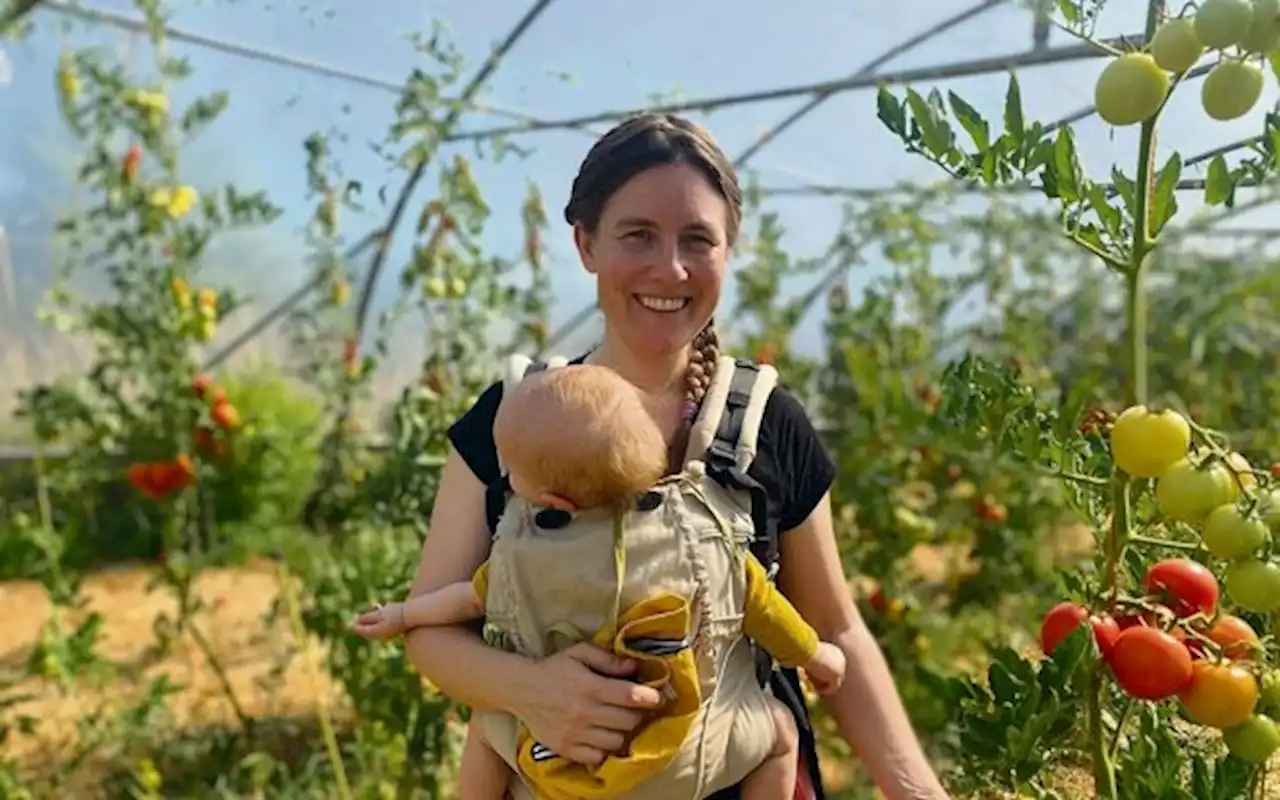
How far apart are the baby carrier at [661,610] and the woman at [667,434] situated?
24mm

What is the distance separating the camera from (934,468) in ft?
10.2

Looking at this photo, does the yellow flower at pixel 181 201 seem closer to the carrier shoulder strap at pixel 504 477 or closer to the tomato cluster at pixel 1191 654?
the carrier shoulder strap at pixel 504 477

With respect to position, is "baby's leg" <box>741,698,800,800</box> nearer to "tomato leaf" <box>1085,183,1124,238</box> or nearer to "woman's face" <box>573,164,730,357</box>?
"woman's face" <box>573,164,730,357</box>

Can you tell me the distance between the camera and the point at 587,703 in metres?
0.85

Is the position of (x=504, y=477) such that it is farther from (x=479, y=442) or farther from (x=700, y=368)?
(x=700, y=368)

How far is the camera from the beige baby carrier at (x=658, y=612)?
86cm

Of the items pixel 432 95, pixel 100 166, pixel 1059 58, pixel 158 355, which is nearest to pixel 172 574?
pixel 158 355

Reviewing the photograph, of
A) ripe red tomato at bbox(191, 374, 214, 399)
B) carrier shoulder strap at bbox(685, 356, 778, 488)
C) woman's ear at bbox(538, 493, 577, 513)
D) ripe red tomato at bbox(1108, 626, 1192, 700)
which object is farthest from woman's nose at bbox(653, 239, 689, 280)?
ripe red tomato at bbox(191, 374, 214, 399)

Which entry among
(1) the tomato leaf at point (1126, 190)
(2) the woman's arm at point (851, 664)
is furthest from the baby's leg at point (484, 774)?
(1) the tomato leaf at point (1126, 190)

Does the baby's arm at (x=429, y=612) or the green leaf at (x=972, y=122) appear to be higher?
the green leaf at (x=972, y=122)

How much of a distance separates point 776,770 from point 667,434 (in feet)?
0.90

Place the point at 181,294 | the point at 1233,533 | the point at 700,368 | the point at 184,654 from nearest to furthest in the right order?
the point at 1233,533, the point at 700,368, the point at 181,294, the point at 184,654

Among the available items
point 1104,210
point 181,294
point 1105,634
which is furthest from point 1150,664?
point 181,294

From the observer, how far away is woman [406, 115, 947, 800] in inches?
37.6
